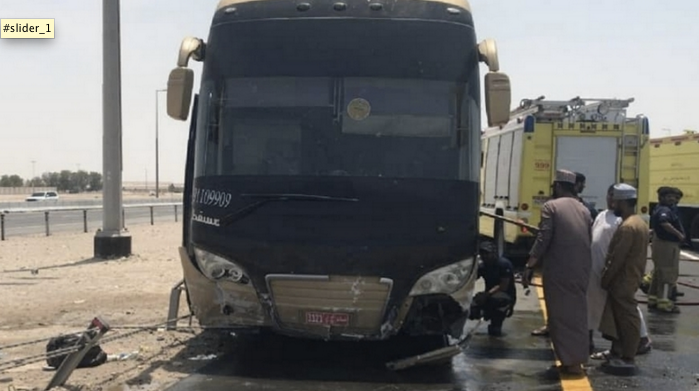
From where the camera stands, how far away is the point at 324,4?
668 centimetres

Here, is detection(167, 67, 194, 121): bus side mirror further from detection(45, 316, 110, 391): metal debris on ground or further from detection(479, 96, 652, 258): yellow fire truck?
detection(479, 96, 652, 258): yellow fire truck

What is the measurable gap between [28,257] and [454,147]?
43.4ft

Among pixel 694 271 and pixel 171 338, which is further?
pixel 694 271

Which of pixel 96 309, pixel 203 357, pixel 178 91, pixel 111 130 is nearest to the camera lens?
pixel 178 91

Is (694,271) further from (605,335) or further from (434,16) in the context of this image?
(434,16)

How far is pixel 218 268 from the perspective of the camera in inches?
255

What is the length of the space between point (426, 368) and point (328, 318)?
1383 millimetres

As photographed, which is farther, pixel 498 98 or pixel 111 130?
pixel 111 130

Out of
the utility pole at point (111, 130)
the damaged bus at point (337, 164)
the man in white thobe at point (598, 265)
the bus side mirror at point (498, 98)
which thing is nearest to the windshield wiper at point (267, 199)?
the damaged bus at point (337, 164)

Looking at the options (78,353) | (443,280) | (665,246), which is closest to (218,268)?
(78,353)

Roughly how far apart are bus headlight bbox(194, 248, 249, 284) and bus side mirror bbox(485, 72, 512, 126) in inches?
95.6

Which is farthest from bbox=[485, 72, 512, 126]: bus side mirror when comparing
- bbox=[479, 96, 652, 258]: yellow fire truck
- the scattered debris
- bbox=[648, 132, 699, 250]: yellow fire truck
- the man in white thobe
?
bbox=[648, 132, 699, 250]: yellow fire truck

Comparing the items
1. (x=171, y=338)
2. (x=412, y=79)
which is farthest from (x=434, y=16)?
(x=171, y=338)

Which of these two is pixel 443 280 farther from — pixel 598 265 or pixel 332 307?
pixel 598 265
